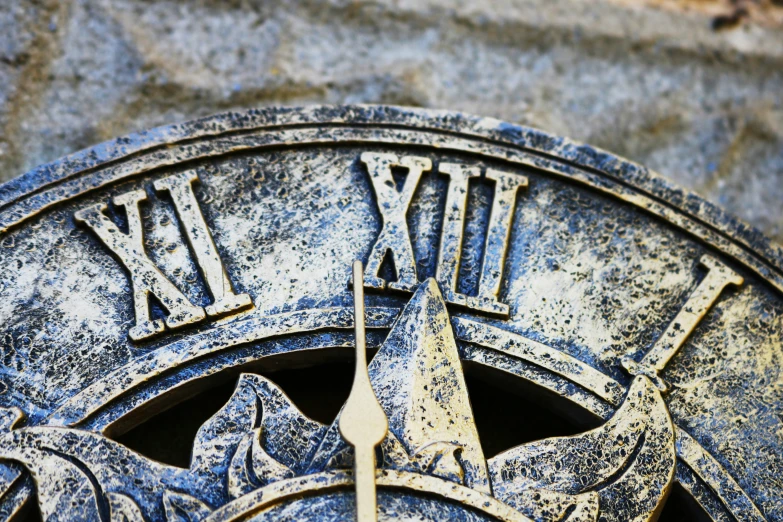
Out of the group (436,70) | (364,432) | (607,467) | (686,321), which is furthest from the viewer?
(436,70)

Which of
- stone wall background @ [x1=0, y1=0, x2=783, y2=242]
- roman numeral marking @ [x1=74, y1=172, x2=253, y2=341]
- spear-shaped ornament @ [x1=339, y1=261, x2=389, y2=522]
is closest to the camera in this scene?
spear-shaped ornament @ [x1=339, y1=261, x2=389, y2=522]

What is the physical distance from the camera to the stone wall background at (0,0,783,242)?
1317 mm

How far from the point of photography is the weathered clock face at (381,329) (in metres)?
0.93

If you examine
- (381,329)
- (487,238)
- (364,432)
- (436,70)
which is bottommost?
(364,432)

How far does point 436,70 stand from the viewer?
1.42m

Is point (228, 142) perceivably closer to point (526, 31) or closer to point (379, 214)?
point (379, 214)

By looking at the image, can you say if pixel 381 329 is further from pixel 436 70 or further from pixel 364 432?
pixel 436 70

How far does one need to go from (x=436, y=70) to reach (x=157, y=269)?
1.90ft

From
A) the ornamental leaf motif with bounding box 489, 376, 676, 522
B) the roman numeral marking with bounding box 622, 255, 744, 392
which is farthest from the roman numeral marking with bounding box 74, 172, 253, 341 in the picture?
the roman numeral marking with bounding box 622, 255, 744, 392

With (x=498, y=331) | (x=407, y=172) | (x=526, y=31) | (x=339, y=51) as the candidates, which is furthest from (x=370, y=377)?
(x=526, y=31)

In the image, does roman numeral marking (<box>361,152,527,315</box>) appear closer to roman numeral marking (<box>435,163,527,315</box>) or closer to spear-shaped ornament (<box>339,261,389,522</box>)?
roman numeral marking (<box>435,163,527,315</box>)

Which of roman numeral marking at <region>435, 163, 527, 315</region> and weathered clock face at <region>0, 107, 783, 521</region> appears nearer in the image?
weathered clock face at <region>0, 107, 783, 521</region>

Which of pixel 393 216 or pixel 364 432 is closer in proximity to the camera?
pixel 364 432

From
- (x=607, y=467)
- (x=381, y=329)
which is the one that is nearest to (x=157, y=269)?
(x=381, y=329)
